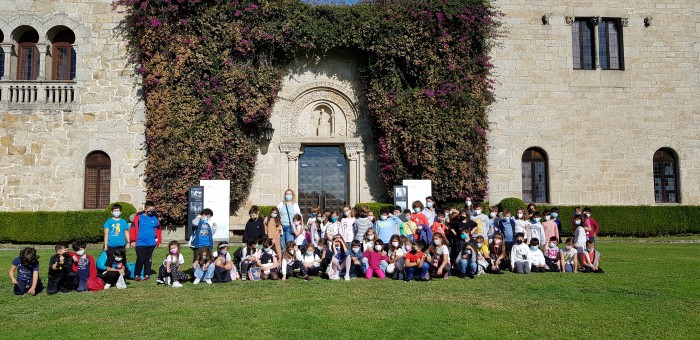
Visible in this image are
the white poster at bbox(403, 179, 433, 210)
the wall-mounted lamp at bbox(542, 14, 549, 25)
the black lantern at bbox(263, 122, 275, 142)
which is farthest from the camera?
the wall-mounted lamp at bbox(542, 14, 549, 25)

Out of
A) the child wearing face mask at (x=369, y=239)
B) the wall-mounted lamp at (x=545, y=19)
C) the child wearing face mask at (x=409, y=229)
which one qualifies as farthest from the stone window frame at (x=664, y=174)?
the child wearing face mask at (x=369, y=239)

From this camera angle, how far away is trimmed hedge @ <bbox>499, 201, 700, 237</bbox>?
56.7ft

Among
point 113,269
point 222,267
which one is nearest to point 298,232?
point 222,267

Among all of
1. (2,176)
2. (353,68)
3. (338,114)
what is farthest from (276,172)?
(2,176)

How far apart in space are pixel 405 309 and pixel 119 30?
1473 cm

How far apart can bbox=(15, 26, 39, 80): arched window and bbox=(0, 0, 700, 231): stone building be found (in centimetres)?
5

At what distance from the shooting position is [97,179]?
685 inches

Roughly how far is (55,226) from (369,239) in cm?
1060

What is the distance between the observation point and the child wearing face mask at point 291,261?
10094 millimetres

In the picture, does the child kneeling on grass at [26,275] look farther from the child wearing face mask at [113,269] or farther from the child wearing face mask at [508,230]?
the child wearing face mask at [508,230]

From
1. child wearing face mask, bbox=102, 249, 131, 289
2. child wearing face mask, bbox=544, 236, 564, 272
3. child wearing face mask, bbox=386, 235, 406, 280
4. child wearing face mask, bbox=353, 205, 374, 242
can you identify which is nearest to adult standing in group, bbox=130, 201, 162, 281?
child wearing face mask, bbox=102, 249, 131, 289

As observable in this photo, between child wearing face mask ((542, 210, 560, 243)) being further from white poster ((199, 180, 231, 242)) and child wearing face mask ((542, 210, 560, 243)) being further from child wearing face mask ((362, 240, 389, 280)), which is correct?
white poster ((199, 180, 231, 242))

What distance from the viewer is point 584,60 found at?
18.8 metres

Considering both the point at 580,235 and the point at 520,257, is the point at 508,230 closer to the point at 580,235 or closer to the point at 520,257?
the point at 520,257
